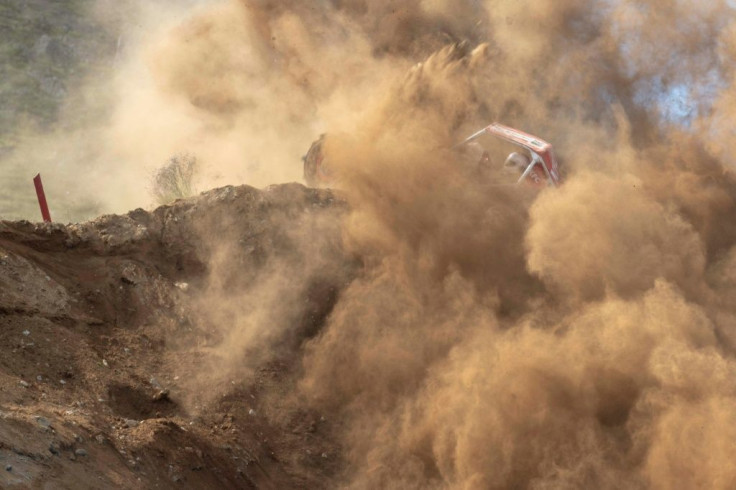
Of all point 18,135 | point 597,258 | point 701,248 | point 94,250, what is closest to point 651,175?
point 701,248

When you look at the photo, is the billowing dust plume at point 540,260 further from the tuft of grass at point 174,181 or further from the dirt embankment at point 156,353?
the tuft of grass at point 174,181

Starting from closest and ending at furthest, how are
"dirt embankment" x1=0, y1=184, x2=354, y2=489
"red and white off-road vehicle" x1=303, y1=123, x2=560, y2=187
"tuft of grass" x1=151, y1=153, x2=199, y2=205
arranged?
"dirt embankment" x1=0, y1=184, x2=354, y2=489 → "red and white off-road vehicle" x1=303, y1=123, x2=560, y2=187 → "tuft of grass" x1=151, y1=153, x2=199, y2=205

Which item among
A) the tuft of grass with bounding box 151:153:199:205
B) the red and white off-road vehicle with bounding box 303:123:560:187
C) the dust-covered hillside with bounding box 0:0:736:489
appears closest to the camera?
the dust-covered hillside with bounding box 0:0:736:489

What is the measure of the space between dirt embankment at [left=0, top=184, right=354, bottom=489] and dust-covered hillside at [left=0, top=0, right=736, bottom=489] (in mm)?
26

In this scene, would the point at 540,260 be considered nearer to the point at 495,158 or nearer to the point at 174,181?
the point at 495,158

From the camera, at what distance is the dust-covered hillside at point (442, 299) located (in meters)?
6.40

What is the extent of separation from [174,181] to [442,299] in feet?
23.6

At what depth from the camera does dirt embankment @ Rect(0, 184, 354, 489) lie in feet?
17.3

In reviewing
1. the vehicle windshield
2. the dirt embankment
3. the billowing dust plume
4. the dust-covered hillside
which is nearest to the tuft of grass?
the billowing dust plume

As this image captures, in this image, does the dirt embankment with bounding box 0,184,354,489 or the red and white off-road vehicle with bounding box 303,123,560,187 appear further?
the red and white off-road vehicle with bounding box 303,123,560,187

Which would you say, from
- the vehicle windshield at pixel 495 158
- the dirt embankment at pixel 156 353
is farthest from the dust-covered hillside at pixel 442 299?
the vehicle windshield at pixel 495 158

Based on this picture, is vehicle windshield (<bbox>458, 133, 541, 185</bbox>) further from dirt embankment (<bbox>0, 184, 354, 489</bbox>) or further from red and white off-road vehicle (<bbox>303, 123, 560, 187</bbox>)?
dirt embankment (<bbox>0, 184, 354, 489</bbox>)

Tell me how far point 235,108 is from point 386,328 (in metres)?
9.36

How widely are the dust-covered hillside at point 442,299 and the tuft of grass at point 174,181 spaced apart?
3.53m
